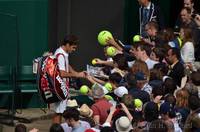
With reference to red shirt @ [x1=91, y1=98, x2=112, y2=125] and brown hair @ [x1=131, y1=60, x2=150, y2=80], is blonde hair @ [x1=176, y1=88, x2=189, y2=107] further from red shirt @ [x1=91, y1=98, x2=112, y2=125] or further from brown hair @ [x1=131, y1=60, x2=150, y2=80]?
brown hair @ [x1=131, y1=60, x2=150, y2=80]

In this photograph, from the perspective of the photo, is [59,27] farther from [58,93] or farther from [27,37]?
[58,93]

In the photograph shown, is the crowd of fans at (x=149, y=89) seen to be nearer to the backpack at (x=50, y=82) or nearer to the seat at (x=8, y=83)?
the backpack at (x=50, y=82)

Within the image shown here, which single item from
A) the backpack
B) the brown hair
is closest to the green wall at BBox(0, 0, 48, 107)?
the backpack

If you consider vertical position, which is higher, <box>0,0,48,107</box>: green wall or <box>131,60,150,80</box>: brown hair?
<box>0,0,48,107</box>: green wall

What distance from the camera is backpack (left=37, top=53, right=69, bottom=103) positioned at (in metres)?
11.4

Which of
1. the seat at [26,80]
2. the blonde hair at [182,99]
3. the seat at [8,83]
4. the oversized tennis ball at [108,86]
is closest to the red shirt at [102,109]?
the oversized tennis ball at [108,86]

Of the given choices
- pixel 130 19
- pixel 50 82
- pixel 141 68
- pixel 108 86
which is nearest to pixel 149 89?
pixel 141 68

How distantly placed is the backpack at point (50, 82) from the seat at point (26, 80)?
3.14 m

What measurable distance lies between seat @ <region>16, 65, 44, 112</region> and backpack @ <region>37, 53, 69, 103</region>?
3.14 metres

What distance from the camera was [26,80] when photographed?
14797mm

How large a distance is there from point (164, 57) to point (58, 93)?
203 centimetres

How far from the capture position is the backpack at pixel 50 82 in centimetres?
1142

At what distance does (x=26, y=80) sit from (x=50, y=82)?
3444mm

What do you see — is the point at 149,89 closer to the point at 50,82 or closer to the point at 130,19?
the point at 50,82
